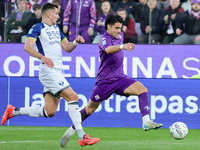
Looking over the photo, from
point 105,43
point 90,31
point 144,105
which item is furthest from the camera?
point 90,31

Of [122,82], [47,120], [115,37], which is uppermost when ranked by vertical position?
[115,37]

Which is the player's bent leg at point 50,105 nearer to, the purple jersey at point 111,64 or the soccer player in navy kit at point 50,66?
the soccer player in navy kit at point 50,66

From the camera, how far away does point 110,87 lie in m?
7.79

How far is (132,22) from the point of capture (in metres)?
13.8

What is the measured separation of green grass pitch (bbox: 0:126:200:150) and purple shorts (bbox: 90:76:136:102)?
0.77 metres

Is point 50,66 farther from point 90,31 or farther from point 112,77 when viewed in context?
point 90,31

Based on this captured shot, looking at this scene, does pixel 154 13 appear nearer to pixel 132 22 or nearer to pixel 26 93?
pixel 132 22

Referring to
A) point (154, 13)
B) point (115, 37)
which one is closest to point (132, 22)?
point (154, 13)

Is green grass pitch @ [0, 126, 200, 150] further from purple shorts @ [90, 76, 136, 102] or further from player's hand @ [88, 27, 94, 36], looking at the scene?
player's hand @ [88, 27, 94, 36]

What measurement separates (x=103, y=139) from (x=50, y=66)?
93.7 inches

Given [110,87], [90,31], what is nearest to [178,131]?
[110,87]

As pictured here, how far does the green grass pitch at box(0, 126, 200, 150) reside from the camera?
7.58 m

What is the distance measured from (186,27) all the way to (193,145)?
612cm

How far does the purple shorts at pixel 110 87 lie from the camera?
773cm
